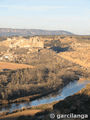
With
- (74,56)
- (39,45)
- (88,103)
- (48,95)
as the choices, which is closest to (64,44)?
(39,45)

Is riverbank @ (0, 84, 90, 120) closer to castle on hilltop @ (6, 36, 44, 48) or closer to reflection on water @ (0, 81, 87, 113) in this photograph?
reflection on water @ (0, 81, 87, 113)

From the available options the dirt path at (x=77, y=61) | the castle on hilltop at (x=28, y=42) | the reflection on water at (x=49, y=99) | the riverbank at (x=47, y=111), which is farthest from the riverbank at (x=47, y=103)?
Answer: the castle on hilltop at (x=28, y=42)

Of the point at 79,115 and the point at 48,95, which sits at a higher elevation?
the point at 79,115

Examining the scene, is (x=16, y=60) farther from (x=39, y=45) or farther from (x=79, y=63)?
(x=39, y=45)

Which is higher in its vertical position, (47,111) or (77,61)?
(47,111)

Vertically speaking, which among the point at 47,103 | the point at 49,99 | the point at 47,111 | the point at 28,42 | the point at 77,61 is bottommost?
the point at 49,99

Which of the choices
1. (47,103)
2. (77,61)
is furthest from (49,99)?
(77,61)

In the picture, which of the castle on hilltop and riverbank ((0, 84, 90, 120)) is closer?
riverbank ((0, 84, 90, 120))

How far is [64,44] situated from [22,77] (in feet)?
176

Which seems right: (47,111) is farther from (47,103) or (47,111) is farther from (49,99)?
(49,99)

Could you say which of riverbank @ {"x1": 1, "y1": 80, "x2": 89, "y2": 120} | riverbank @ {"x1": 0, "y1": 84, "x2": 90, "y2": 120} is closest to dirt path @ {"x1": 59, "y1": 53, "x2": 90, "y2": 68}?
riverbank @ {"x1": 1, "y1": 80, "x2": 89, "y2": 120}

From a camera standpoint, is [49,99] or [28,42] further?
[28,42]

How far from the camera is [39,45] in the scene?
305ft

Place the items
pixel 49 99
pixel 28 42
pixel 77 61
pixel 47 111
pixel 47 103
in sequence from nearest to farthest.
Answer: pixel 47 111, pixel 47 103, pixel 49 99, pixel 77 61, pixel 28 42
